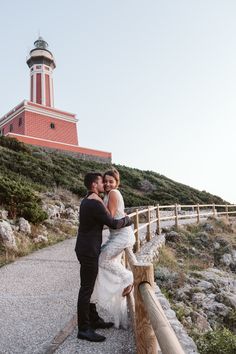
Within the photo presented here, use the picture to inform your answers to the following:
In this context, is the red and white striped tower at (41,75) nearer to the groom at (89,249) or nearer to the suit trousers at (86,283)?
the groom at (89,249)

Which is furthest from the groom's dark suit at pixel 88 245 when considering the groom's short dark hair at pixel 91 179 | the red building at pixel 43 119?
the red building at pixel 43 119

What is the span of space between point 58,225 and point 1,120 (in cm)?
3059

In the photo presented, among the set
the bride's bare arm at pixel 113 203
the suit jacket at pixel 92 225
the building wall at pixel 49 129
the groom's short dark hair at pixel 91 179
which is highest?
the building wall at pixel 49 129

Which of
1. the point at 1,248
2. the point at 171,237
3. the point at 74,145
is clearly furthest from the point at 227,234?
the point at 74,145

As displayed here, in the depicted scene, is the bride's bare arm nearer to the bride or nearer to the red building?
the bride

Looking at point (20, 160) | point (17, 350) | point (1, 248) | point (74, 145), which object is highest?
point (74, 145)

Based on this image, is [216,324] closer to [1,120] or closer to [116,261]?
[116,261]

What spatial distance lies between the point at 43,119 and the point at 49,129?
3.84 feet

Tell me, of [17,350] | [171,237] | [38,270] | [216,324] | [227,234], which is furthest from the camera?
[227,234]

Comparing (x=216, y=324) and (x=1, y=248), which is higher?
(x=1, y=248)

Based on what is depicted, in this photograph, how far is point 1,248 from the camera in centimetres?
884

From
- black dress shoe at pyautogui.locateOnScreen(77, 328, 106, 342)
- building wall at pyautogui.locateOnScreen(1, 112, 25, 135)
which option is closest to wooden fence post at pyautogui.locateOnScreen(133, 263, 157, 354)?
black dress shoe at pyautogui.locateOnScreen(77, 328, 106, 342)

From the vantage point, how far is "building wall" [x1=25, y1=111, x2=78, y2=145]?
34.7m

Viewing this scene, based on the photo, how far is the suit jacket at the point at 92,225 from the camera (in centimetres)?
368
